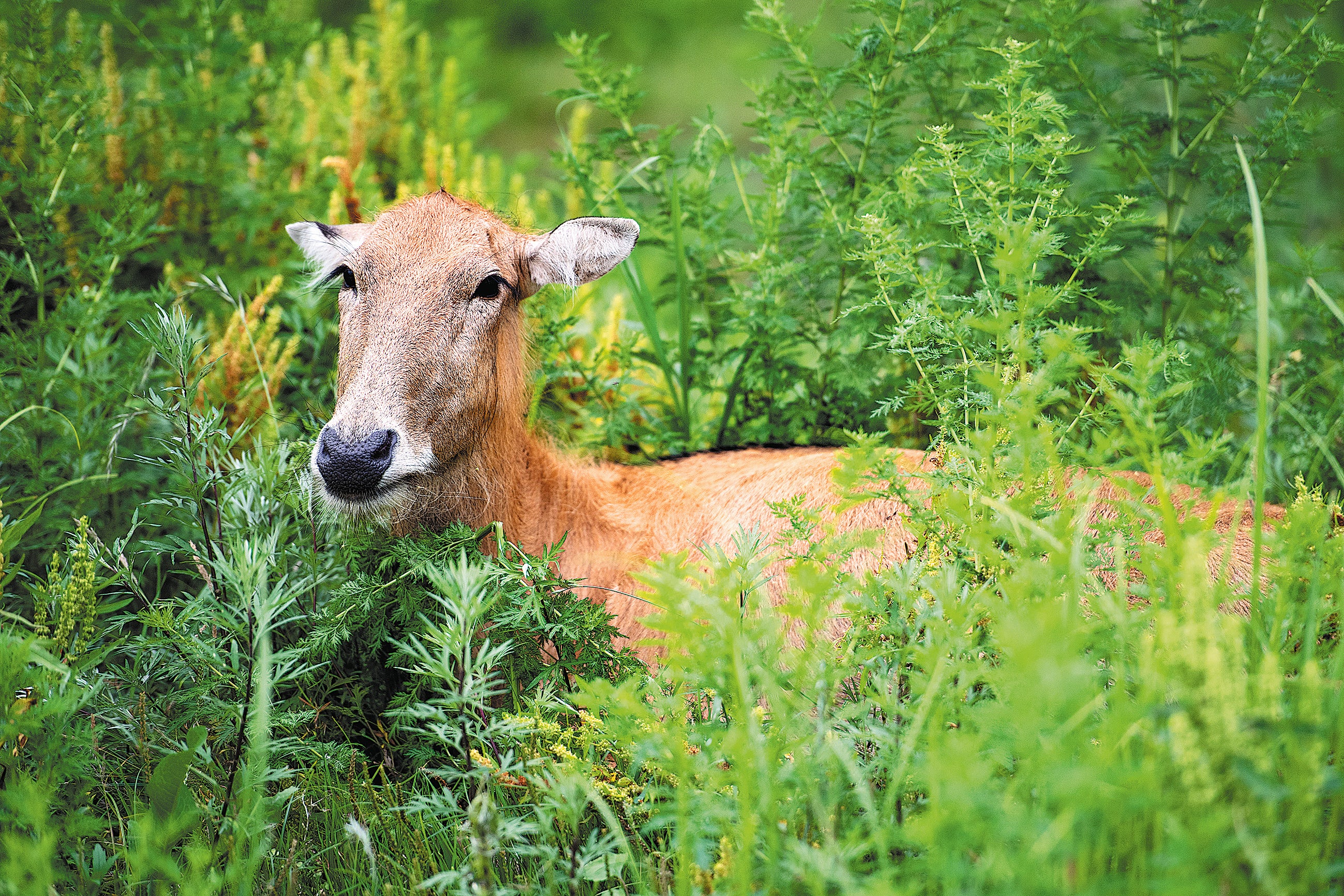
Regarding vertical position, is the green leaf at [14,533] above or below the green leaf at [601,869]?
above

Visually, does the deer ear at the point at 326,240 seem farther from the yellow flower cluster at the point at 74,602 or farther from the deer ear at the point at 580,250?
the yellow flower cluster at the point at 74,602

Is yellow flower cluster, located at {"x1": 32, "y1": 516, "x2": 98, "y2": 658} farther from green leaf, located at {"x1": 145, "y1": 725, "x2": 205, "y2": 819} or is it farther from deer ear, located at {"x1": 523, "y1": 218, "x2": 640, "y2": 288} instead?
deer ear, located at {"x1": 523, "y1": 218, "x2": 640, "y2": 288}

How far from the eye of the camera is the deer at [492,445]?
9.87 feet

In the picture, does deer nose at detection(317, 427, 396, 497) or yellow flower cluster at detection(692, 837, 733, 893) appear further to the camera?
deer nose at detection(317, 427, 396, 497)

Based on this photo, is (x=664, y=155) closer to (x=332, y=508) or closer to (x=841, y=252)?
(x=841, y=252)

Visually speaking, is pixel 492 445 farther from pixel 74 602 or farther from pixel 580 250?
pixel 74 602

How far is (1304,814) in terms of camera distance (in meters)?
1.68

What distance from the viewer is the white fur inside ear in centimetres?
347

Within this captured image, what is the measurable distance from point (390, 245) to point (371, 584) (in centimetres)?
123

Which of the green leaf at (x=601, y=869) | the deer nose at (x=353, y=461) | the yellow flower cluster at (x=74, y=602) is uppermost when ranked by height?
the deer nose at (x=353, y=461)

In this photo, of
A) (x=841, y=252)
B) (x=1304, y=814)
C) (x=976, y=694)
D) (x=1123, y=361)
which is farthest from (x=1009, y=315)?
(x=841, y=252)

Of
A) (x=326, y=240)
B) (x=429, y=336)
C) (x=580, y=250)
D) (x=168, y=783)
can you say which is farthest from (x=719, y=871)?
(x=326, y=240)

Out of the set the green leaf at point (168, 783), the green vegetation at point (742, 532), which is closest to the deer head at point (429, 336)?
the green vegetation at point (742, 532)

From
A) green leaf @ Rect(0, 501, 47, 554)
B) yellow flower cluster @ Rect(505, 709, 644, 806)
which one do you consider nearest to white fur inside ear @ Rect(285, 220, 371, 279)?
green leaf @ Rect(0, 501, 47, 554)
